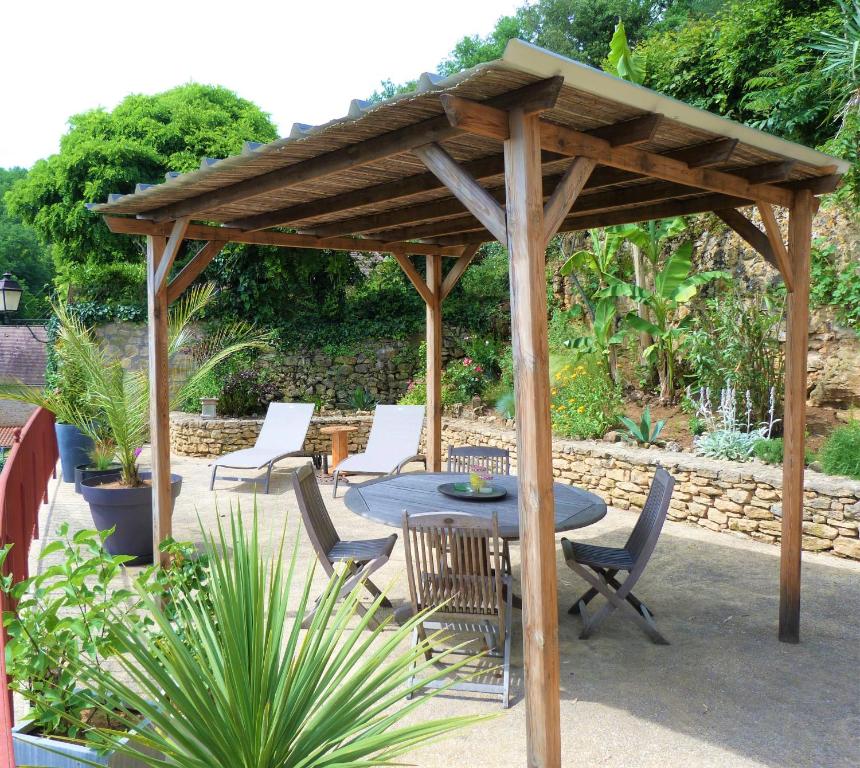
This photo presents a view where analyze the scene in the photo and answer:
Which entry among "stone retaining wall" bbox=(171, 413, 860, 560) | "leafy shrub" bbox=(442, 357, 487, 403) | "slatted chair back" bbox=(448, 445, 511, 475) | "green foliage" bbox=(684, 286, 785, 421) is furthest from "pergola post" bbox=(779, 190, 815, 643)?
"leafy shrub" bbox=(442, 357, 487, 403)

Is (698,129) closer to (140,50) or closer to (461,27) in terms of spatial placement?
(461,27)

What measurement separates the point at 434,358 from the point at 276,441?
3.10m

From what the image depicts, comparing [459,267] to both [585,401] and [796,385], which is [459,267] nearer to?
[585,401]

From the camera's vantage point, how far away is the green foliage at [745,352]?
8.23 metres

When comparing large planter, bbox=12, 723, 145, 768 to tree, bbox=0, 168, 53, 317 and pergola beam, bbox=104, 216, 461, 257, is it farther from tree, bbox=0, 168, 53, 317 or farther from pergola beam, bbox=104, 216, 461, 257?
tree, bbox=0, 168, 53, 317

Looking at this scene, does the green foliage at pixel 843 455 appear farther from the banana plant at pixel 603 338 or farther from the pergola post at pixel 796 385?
the banana plant at pixel 603 338

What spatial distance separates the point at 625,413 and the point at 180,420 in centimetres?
688

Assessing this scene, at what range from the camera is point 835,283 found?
880cm

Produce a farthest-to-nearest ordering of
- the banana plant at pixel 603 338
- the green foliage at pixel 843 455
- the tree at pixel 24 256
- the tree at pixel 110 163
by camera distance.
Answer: the tree at pixel 24 256 → the tree at pixel 110 163 → the banana plant at pixel 603 338 → the green foliage at pixel 843 455

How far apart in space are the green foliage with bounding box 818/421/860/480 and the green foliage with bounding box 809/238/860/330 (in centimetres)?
235

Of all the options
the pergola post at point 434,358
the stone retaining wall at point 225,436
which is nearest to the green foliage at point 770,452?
the pergola post at point 434,358

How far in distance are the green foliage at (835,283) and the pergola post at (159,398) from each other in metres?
7.21

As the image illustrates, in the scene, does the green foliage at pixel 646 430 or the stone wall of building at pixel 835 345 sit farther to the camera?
the stone wall of building at pixel 835 345

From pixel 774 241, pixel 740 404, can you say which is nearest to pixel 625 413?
pixel 740 404
